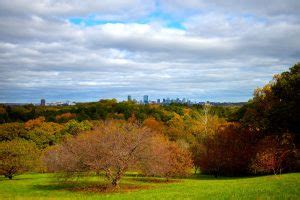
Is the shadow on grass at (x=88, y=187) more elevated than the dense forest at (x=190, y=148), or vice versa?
the dense forest at (x=190, y=148)

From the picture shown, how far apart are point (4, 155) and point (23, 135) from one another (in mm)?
26081

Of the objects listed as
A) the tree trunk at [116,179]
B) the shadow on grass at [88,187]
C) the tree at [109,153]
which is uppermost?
the tree at [109,153]

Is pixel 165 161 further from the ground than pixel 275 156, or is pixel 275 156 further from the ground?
pixel 165 161

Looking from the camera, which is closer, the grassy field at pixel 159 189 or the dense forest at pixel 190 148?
the grassy field at pixel 159 189

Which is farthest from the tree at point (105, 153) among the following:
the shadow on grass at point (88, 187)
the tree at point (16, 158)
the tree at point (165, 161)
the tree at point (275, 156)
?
the tree at point (275, 156)

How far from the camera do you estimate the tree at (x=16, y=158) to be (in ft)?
173

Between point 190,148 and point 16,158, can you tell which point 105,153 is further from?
point 190,148

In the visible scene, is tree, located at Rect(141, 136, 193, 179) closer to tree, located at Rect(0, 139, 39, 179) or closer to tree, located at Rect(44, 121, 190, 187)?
tree, located at Rect(44, 121, 190, 187)

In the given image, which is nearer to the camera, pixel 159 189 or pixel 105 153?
pixel 159 189

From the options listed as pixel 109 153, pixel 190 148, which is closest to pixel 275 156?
pixel 190 148

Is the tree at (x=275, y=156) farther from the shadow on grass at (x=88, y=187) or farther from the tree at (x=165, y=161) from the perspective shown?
the shadow on grass at (x=88, y=187)

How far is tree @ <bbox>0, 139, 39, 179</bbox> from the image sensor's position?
2082 inches

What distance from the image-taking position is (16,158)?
52750 mm

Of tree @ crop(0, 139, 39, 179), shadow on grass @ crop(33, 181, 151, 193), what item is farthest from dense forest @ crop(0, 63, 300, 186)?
shadow on grass @ crop(33, 181, 151, 193)
